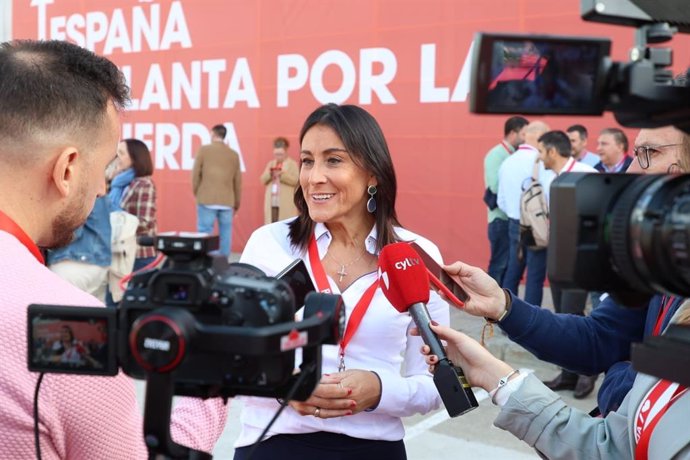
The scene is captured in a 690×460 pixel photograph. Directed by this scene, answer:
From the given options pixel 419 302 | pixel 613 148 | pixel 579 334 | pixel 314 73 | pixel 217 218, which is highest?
pixel 314 73

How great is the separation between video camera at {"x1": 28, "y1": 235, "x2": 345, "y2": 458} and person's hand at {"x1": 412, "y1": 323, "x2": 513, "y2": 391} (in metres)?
0.73

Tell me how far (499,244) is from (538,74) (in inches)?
273

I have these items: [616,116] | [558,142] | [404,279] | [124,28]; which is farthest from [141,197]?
[124,28]

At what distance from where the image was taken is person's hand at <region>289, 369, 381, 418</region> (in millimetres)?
2299

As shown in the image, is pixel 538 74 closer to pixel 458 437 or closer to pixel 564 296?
pixel 458 437

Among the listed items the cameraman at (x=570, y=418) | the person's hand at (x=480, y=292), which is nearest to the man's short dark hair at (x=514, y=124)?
the person's hand at (x=480, y=292)

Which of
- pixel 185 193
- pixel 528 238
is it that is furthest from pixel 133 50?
pixel 528 238

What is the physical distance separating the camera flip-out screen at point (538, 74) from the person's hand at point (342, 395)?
1.28 meters

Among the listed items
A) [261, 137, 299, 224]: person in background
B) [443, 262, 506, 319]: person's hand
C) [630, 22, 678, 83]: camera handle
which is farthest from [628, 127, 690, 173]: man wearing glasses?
[261, 137, 299, 224]: person in background

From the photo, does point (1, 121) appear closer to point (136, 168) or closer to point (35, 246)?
point (35, 246)

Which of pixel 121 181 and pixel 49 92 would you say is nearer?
pixel 49 92

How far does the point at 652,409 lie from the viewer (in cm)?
159

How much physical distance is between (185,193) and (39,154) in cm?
1140

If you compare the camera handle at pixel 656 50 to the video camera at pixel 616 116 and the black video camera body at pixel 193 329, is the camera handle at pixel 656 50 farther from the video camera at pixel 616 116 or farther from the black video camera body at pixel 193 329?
the black video camera body at pixel 193 329
